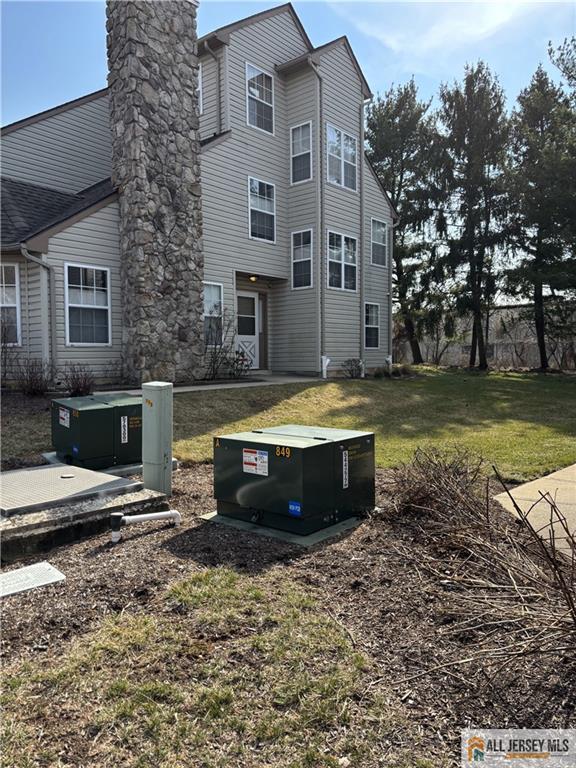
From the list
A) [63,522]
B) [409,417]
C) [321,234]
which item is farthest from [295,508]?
[321,234]

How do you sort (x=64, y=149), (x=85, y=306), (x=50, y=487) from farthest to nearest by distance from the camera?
(x=64, y=149) → (x=85, y=306) → (x=50, y=487)

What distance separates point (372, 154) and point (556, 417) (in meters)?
20.3

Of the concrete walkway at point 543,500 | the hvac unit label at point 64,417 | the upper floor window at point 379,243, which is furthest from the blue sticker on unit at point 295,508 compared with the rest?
the upper floor window at point 379,243

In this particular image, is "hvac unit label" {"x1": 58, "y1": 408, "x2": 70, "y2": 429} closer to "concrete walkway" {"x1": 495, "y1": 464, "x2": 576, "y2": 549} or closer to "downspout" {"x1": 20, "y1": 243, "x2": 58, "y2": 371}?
"concrete walkway" {"x1": 495, "y1": 464, "x2": 576, "y2": 549}

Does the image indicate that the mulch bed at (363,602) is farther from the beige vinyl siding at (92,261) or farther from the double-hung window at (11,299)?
the double-hung window at (11,299)

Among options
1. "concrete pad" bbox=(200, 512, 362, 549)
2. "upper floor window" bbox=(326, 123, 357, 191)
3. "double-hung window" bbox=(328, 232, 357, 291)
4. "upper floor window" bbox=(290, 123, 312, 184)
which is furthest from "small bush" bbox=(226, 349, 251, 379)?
"concrete pad" bbox=(200, 512, 362, 549)

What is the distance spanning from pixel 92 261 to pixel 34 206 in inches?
95.7

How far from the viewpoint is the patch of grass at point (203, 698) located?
73.2 inches

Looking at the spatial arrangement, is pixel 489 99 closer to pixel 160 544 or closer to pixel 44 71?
pixel 44 71

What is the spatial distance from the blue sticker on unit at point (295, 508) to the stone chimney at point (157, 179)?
8.21m

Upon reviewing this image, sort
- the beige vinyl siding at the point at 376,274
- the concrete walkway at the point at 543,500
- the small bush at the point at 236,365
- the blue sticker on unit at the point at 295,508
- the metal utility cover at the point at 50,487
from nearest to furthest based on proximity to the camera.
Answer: the blue sticker on unit at the point at 295,508, the metal utility cover at the point at 50,487, the concrete walkway at the point at 543,500, the small bush at the point at 236,365, the beige vinyl siding at the point at 376,274

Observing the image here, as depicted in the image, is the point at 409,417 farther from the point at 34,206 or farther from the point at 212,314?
the point at 34,206

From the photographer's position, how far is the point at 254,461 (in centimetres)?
414

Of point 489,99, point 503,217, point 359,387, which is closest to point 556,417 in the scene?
point 359,387
